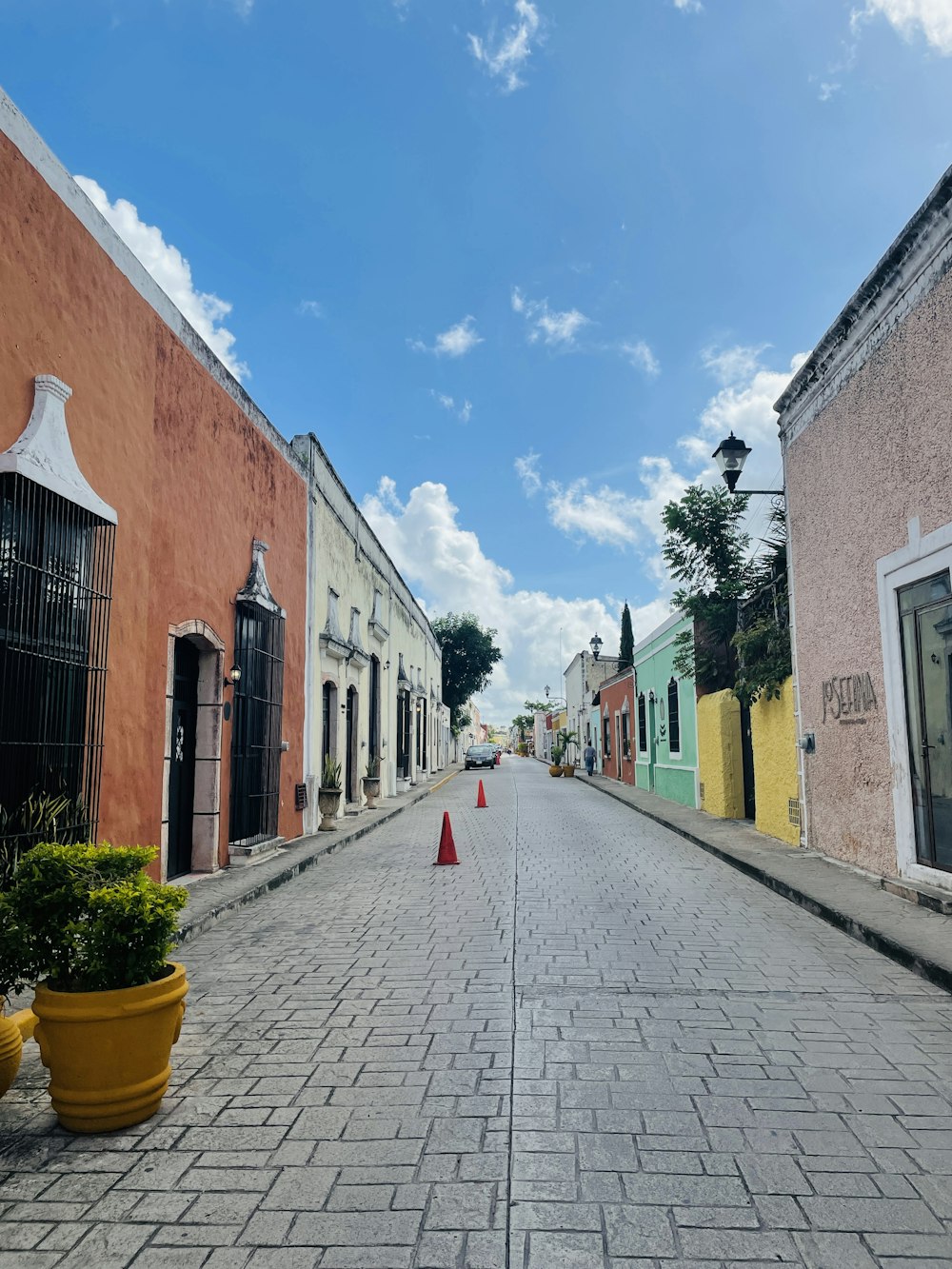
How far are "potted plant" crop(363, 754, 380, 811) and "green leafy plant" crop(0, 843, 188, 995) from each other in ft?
50.0

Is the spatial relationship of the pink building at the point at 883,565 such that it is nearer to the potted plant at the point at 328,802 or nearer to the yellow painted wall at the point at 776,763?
the yellow painted wall at the point at 776,763

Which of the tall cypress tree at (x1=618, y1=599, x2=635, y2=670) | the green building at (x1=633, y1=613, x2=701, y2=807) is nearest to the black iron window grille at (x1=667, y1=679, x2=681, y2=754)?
the green building at (x1=633, y1=613, x2=701, y2=807)

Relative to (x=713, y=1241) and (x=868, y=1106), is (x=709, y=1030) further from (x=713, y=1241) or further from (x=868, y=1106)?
(x=713, y=1241)

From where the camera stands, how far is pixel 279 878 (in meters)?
9.44

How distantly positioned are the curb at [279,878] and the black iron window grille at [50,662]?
1.11 m

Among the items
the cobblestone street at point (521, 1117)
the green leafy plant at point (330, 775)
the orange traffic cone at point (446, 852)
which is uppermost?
the green leafy plant at point (330, 775)

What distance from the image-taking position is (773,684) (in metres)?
11.6

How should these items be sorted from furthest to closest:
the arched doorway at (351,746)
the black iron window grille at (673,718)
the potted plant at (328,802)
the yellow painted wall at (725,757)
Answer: the black iron window grille at (673,718) → the arched doorway at (351,746) → the yellow painted wall at (725,757) → the potted plant at (328,802)

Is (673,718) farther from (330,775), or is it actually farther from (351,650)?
(330,775)

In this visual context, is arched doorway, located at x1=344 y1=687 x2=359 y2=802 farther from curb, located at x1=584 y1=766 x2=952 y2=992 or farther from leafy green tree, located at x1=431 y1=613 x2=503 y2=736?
leafy green tree, located at x1=431 y1=613 x2=503 y2=736

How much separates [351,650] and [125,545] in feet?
31.0

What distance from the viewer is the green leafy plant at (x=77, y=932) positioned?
343 centimetres

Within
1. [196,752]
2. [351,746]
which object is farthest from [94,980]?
[351,746]

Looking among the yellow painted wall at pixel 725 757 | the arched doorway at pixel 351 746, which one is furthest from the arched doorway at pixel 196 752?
the yellow painted wall at pixel 725 757
